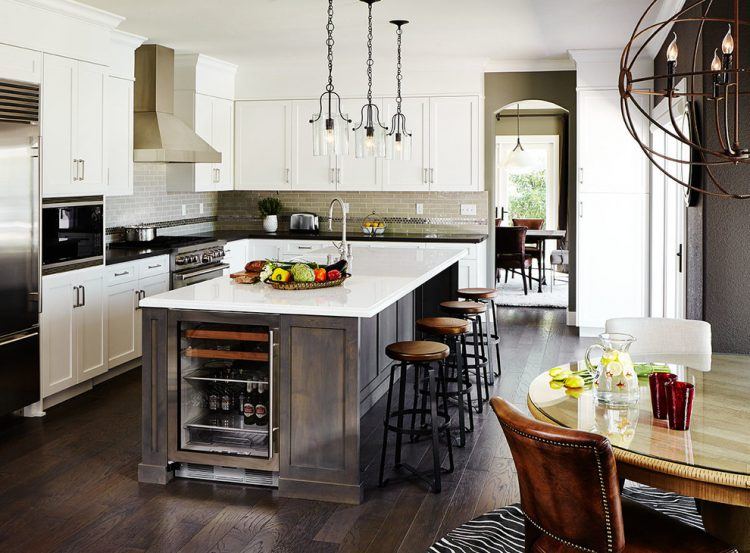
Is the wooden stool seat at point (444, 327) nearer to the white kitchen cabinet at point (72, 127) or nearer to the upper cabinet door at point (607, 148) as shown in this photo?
the white kitchen cabinet at point (72, 127)

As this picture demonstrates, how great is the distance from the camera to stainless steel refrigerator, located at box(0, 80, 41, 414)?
4.53 meters

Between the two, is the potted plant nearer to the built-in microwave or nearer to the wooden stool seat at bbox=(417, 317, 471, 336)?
the built-in microwave

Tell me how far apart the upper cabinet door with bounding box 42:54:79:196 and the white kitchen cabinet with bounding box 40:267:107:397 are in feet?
1.97

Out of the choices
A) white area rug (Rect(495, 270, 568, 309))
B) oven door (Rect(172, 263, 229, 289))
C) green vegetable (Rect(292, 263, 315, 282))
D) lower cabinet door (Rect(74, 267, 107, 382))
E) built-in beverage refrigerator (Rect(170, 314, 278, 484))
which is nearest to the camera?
built-in beverage refrigerator (Rect(170, 314, 278, 484))

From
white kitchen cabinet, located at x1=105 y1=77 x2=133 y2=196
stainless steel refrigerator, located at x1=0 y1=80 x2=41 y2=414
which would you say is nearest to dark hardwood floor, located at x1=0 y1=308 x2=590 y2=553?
stainless steel refrigerator, located at x1=0 y1=80 x2=41 y2=414

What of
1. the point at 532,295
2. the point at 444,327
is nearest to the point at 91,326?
the point at 444,327

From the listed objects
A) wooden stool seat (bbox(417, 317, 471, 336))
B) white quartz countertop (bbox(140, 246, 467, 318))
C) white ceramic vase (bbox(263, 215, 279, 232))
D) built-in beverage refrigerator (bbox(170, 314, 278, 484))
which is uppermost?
white ceramic vase (bbox(263, 215, 279, 232))

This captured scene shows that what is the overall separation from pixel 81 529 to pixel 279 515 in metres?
0.82

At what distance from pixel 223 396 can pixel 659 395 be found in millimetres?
2190

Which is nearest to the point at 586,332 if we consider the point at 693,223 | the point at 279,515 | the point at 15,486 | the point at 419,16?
the point at 693,223

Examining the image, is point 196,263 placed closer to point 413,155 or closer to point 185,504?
point 413,155

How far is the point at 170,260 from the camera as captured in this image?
21.7 ft

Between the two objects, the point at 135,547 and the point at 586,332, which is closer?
the point at 135,547

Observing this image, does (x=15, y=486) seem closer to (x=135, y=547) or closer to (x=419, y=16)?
(x=135, y=547)
